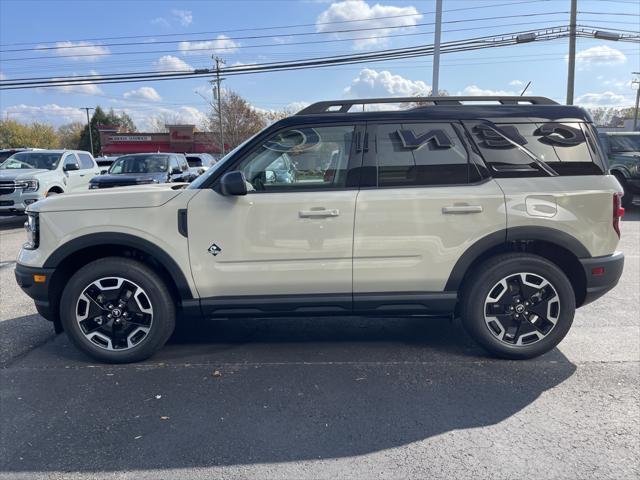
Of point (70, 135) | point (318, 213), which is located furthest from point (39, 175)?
point (70, 135)

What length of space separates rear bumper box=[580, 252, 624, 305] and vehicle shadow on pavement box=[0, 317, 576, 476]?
24.7 inches

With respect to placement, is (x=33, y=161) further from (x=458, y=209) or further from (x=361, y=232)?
(x=458, y=209)

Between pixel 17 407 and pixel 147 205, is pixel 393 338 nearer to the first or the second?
pixel 147 205

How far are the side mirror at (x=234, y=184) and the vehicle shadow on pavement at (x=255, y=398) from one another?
1.41m

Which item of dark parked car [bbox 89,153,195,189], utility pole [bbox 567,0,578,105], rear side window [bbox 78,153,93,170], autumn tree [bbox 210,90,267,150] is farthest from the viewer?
autumn tree [bbox 210,90,267,150]

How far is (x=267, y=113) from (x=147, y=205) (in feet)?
185

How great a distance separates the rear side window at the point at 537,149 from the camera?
384 centimetres

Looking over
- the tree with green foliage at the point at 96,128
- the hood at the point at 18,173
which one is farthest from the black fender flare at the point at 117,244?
the tree with green foliage at the point at 96,128

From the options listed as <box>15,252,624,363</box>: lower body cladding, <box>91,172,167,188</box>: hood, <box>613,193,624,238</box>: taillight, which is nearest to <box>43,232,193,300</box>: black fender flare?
<box>15,252,624,363</box>: lower body cladding

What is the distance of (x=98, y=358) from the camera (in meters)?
3.93

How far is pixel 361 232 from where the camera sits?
3730 mm

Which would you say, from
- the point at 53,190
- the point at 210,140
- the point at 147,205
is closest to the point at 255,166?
the point at 147,205

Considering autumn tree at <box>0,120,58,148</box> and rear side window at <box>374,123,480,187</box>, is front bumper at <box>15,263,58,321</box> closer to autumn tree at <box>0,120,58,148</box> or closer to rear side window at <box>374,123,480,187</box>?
rear side window at <box>374,123,480,187</box>

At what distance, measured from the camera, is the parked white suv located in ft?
37.6
